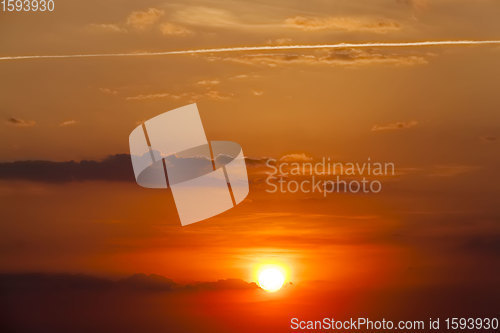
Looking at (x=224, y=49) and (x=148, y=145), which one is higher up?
(x=224, y=49)

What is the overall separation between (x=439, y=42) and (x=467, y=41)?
71cm

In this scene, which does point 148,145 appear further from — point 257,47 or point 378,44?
point 378,44

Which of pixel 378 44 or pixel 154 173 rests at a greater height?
pixel 378 44

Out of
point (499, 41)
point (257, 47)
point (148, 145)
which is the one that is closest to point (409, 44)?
point (499, 41)

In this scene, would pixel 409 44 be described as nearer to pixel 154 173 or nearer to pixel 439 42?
pixel 439 42

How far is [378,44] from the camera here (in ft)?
61.0

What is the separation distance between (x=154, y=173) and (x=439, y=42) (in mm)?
8628

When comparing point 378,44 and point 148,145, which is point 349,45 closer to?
point 378,44

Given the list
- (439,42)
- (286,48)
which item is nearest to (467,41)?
(439,42)

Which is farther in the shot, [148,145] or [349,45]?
[148,145]

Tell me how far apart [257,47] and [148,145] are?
13.4ft

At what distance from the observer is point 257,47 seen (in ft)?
62.4

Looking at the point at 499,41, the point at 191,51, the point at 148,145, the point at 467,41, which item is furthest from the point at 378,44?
the point at 148,145

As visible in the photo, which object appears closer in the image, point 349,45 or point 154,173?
A: point 349,45
